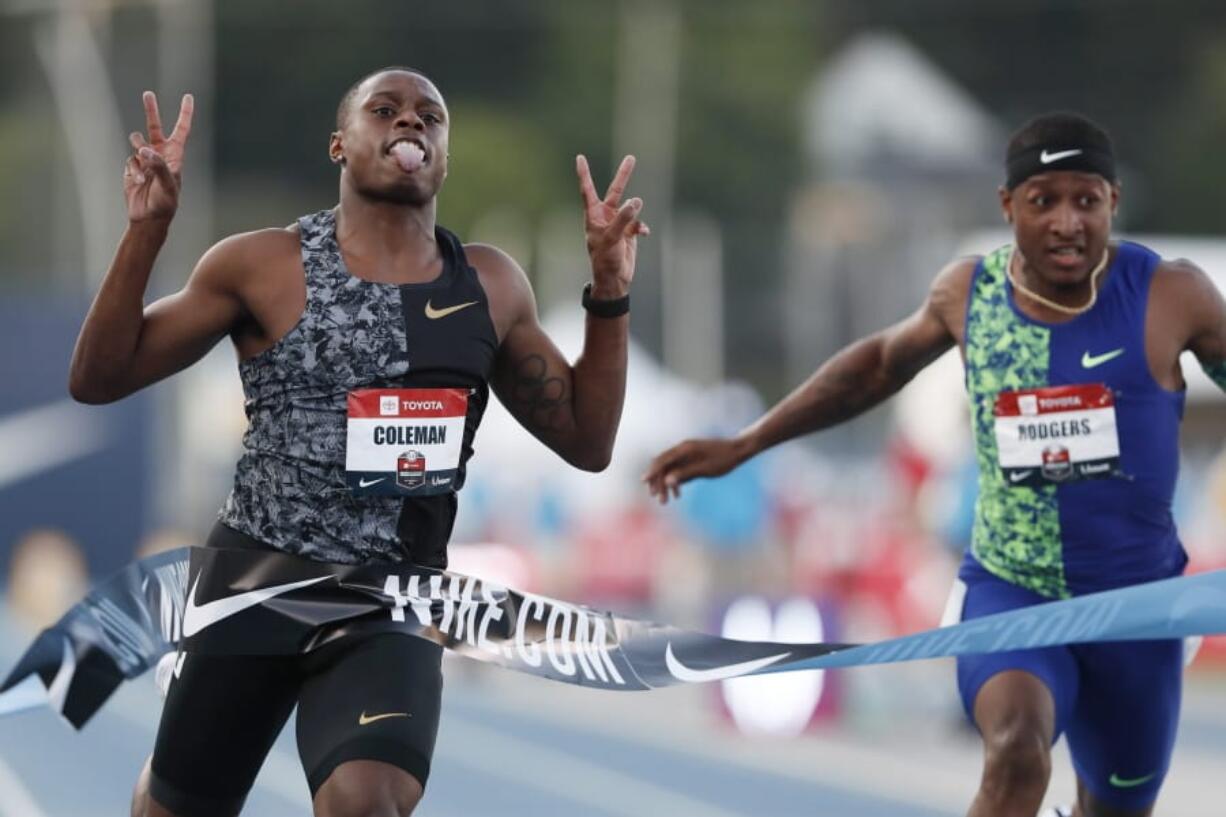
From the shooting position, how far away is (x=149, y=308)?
5.32 m

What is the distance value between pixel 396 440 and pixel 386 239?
488 millimetres

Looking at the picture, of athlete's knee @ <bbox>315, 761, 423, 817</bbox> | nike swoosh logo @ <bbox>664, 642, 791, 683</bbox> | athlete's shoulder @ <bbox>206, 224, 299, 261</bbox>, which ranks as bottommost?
athlete's knee @ <bbox>315, 761, 423, 817</bbox>

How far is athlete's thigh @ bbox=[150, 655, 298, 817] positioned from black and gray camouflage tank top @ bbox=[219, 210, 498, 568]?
28 centimetres

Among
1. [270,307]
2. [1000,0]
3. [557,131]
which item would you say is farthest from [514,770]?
[1000,0]

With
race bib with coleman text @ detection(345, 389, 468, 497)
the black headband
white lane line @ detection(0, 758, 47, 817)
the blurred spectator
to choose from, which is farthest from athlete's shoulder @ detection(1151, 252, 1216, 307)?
the blurred spectator

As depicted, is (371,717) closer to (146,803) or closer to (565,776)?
(146,803)

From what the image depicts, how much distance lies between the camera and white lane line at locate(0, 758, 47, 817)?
10.2 meters

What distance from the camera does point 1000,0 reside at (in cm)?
7650

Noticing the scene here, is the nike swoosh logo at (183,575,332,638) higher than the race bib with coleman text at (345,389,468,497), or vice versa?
the race bib with coleman text at (345,389,468,497)

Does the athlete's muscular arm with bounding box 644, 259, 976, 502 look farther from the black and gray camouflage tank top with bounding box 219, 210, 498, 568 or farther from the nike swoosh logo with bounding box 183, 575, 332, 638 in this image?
the nike swoosh logo with bounding box 183, 575, 332, 638

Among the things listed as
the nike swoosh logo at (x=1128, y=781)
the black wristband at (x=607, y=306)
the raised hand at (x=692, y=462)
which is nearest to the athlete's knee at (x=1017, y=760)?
the nike swoosh logo at (x=1128, y=781)

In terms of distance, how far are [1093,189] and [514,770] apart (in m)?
6.65

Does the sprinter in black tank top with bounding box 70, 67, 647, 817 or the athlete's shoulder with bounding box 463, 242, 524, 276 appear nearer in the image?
the sprinter in black tank top with bounding box 70, 67, 647, 817

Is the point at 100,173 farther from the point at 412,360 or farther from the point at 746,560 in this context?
the point at 412,360
